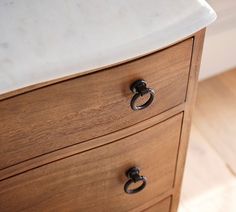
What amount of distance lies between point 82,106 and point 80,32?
Result: 0.12 meters

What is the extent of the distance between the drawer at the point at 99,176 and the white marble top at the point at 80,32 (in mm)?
204

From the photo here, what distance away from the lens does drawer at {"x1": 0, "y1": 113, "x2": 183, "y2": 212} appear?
2.25ft

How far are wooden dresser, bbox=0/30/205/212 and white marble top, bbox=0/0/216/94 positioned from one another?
4 cm

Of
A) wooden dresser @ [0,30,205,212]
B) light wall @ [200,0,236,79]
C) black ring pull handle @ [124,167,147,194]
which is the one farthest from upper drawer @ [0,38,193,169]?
light wall @ [200,0,236,79]

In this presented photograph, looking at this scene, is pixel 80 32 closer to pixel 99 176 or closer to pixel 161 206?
pixel 99 176

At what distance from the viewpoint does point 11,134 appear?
1.97ft

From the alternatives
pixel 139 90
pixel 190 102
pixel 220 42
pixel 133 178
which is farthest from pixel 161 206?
pixel 220 42

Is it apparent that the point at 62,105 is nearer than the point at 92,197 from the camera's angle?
Yes

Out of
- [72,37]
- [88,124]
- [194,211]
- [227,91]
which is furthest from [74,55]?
[227,91]

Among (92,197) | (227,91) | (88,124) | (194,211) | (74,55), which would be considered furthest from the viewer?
(227,91)

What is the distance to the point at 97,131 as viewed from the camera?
0.68m

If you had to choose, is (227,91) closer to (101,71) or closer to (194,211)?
(194,211)

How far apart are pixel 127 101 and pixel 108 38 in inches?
5.4

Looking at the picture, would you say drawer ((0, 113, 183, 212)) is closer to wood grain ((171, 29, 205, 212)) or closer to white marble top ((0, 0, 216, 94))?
wood grain ((171, 29, 205, 212))
